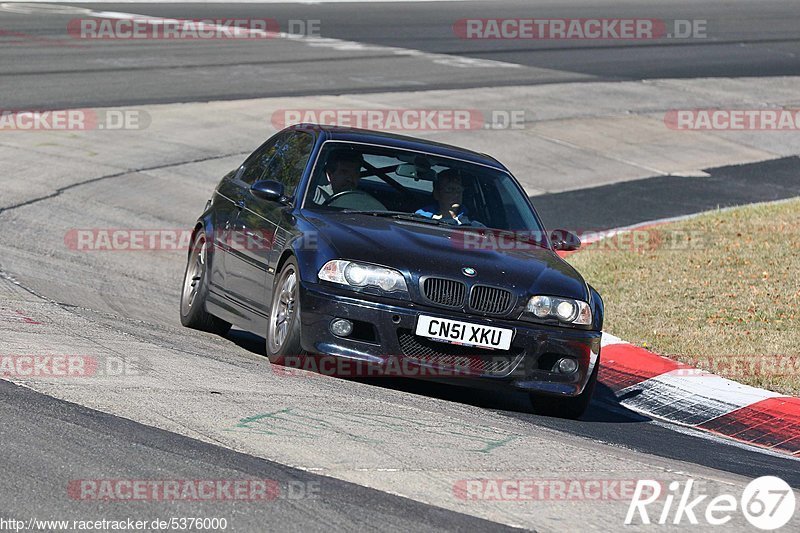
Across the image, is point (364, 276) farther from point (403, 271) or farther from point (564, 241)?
point (564, 241)

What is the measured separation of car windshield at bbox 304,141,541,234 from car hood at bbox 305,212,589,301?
0.78 feet

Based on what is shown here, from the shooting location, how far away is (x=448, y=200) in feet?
29.1

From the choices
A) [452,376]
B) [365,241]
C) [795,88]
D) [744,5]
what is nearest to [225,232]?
[365,241]

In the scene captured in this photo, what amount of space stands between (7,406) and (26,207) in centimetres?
751

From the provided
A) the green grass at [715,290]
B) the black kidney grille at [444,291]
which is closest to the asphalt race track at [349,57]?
the green grass at [715,290]

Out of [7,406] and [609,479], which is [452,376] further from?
[7,406]

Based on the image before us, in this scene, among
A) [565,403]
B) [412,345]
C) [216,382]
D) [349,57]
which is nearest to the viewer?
[216,382]

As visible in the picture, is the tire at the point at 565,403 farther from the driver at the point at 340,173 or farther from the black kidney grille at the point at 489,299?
the driver at the point at 340,173

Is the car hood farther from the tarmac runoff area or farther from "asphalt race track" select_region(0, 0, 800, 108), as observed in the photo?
"asphalt race track" select_region(0, 0, 800, 108)

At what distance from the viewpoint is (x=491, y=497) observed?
5391 mm

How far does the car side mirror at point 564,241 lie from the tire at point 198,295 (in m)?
2.42

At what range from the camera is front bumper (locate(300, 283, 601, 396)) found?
7.51m

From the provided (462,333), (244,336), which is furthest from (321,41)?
(462,333)

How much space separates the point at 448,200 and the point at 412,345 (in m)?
1.61
